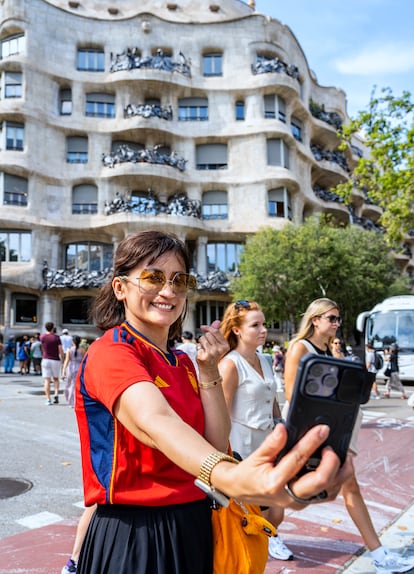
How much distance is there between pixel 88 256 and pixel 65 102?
32.7 ft

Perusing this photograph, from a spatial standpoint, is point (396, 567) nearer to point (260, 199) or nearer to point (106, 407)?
point (106, 407)

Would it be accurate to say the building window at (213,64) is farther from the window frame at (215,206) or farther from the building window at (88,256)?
the building window at (88,256)

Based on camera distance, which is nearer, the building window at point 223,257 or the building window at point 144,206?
the building window at point 144,206

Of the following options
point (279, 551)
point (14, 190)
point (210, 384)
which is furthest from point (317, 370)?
point (14, 190)

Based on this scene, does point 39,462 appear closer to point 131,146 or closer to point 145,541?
point 145,541

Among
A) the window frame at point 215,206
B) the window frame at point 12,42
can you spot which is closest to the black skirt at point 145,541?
the window frame at point 215,206

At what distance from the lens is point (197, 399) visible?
6.14 ft

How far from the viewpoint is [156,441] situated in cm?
137

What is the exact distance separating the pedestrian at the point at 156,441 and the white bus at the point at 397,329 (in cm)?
1797

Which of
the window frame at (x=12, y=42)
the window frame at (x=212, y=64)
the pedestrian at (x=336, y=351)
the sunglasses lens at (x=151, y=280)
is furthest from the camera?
the window frame at (x=212, y=64)

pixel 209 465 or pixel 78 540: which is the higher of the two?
pixel 209 465

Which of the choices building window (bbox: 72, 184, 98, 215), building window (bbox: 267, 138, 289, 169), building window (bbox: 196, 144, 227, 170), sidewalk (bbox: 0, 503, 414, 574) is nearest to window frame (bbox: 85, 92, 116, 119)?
building window (bbox: 72, 184, 98, 215)

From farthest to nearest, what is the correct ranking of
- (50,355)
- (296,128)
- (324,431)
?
(296,128) < (50,355) < (324,431)

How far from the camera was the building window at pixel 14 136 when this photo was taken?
97.6 feet
